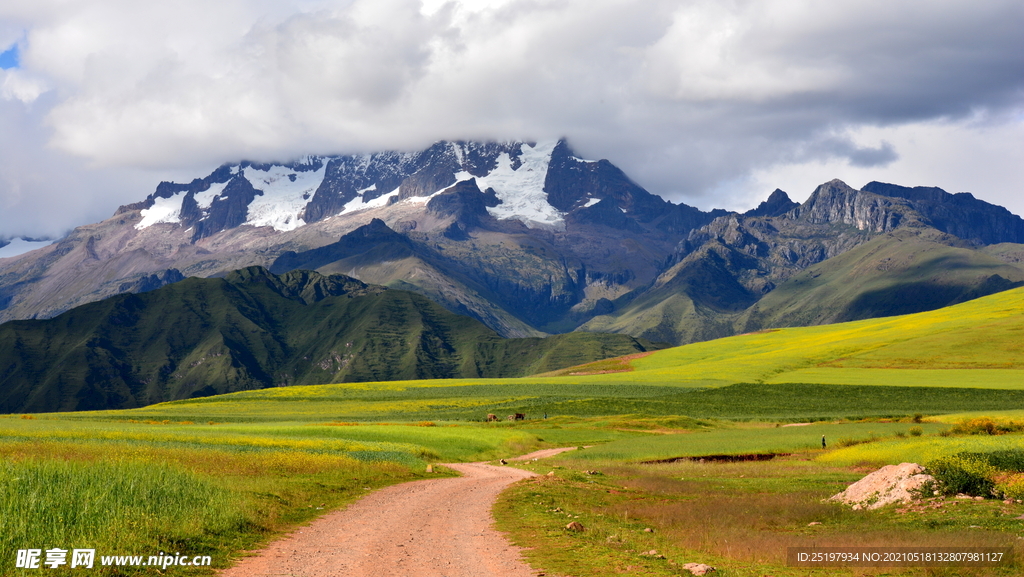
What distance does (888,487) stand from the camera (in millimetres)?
34531

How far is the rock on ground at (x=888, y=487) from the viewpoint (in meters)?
33.8


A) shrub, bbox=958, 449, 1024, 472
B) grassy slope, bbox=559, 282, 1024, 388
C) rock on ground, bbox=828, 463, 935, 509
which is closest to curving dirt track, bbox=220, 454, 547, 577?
rock on ground, bbox=828, 463, 935, 509

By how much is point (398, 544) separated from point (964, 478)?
25.5 metres

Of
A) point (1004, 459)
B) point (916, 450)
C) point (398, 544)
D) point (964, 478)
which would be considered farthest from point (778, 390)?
point (398, 544)

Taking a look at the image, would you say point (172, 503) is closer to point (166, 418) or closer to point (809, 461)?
point (809, 461)

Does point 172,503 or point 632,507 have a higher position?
point 172,503

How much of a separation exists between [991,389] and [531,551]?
113 meters

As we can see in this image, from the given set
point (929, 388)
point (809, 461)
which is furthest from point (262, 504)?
point (929, 388)

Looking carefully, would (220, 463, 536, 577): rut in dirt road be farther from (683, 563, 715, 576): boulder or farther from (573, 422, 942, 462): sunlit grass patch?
(573, 422, 942, 462): sunlit grass patch

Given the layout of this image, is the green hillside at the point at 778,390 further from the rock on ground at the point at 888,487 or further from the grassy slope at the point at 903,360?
the rock on ground at the point at 888,487

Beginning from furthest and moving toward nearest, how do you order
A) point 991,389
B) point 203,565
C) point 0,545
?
point 991,389 → point 203,565 → point 0,545

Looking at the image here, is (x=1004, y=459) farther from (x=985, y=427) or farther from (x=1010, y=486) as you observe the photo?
(x=985, y=427)

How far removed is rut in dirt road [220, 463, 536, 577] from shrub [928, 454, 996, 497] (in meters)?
20.7

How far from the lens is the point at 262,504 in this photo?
3161 cm
